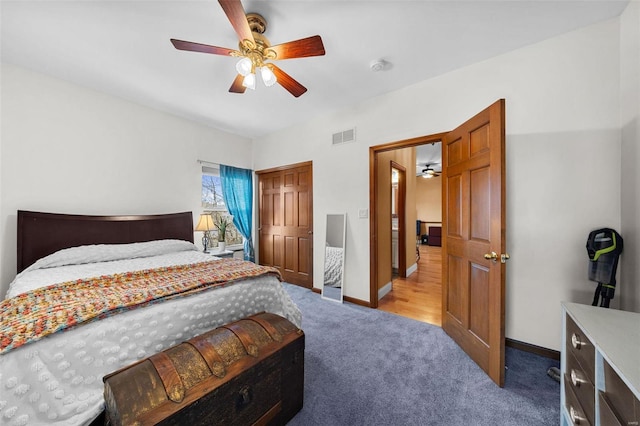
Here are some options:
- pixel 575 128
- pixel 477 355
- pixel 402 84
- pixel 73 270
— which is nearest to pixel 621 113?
pixel 575 128

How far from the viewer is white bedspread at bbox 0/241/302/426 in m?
0.87

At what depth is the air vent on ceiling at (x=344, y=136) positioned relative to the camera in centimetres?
312

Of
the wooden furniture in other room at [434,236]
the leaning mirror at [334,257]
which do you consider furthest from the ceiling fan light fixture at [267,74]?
the wooden furniture in other room at [434,236]

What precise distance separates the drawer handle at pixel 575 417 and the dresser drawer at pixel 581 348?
22 cm

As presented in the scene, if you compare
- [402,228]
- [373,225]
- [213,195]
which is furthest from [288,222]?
[402,228]

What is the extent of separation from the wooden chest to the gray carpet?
1.02 feet

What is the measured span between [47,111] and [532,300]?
5212 mm

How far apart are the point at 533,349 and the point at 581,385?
121 centimetres

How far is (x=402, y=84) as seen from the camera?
2.63m

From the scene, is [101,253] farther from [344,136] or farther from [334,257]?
[344,136]

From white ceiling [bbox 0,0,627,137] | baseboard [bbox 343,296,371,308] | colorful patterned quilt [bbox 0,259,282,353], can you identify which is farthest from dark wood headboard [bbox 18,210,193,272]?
baseboard [bbox 343,296,371,308]

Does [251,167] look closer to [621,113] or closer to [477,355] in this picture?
[477,355]

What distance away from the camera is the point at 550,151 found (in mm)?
1922

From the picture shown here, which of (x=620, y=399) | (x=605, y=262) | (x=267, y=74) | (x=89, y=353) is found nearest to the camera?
(x=620, y=399)
